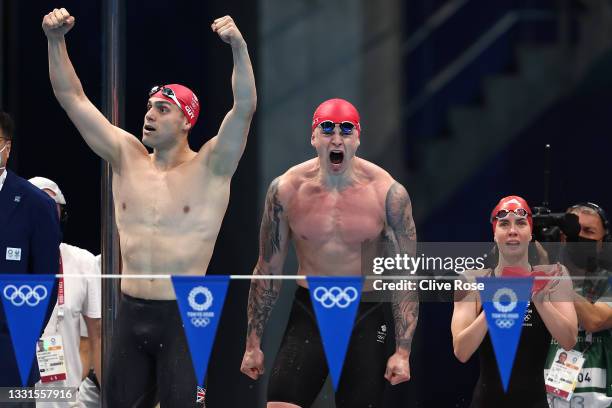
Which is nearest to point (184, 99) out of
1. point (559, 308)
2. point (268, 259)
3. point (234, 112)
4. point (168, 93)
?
point (168, 93)

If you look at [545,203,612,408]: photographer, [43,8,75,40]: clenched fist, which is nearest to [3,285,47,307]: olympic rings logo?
[43,8,75,40]: clenched fist

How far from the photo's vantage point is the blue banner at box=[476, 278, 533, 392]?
6781mm

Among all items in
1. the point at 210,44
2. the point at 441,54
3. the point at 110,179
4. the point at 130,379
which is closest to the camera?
the point at 130,379

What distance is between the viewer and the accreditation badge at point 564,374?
7473 millimetres

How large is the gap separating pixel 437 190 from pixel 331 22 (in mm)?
1258

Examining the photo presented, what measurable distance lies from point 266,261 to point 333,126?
77 cm

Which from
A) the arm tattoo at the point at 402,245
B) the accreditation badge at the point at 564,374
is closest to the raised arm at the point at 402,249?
the arm tattoo at the point at 402,245

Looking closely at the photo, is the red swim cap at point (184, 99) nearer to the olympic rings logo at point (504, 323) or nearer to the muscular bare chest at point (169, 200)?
the muscular bare chest at point (169, 200)

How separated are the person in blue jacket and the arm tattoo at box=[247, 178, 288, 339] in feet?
3.27

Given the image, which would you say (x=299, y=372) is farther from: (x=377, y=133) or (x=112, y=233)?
(x=377, y=133)

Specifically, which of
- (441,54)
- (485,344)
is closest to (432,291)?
(485,344)

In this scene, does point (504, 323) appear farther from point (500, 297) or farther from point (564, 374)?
point (564, 374)

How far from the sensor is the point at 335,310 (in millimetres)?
6797

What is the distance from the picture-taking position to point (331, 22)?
9.09 m
